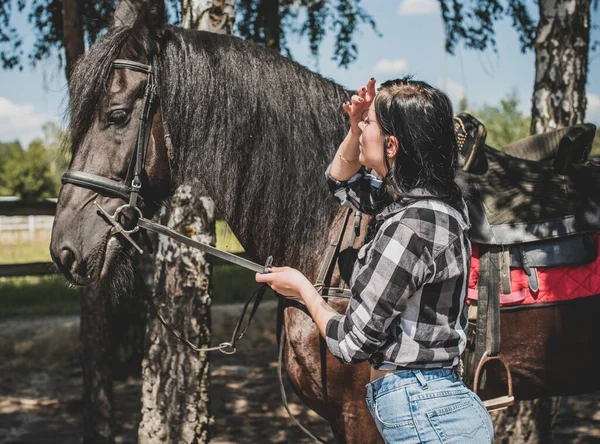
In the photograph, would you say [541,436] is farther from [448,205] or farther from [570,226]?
[448,205]

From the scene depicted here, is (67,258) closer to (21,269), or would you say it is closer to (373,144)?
(373,144)

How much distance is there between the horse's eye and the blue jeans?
53.7 inches

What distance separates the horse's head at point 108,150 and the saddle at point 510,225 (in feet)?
4.41

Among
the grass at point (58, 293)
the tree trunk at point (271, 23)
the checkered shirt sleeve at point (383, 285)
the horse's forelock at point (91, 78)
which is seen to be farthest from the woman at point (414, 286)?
the grass at point (58, 293)

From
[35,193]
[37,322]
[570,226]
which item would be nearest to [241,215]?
[570,226]

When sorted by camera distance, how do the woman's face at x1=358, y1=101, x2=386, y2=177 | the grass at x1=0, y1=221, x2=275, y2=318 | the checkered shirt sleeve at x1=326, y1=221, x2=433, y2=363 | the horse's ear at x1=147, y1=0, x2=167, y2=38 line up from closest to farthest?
1. the checkered shirt sleeve at x1=326, y1=221, x2=433, y2=363
2. the woman's face at x1=358, y1=101, x2=386, y2=177
3. the horse's ear at x1=147, y1=0, x2=167, y2=38
4. the grass at x1=0, y1=221, x2=275, y2=318

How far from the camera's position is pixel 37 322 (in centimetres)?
725

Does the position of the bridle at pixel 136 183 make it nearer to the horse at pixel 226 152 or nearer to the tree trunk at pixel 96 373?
the horse at pixel 226 152

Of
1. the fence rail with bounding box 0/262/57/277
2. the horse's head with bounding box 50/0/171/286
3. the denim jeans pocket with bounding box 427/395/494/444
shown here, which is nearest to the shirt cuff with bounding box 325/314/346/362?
the denim jeans pocket with bounding box 427/395/494/444

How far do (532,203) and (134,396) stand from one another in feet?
15.9

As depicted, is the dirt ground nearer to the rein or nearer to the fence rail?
the fence rail

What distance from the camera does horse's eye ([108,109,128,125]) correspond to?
7.43 ft

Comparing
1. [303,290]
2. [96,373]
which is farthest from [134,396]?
[303,290]

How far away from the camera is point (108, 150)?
89.0 inches
